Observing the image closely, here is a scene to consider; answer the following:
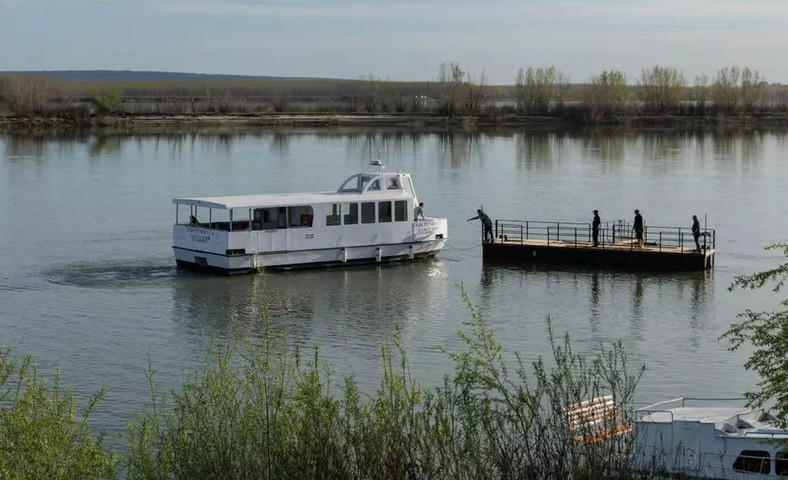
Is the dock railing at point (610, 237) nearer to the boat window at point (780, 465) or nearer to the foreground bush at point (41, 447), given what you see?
the boat window at point (780, 465)

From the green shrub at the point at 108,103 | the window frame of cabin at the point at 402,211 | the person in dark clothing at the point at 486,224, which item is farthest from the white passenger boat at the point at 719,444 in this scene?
the green shrub at the point at 108,103

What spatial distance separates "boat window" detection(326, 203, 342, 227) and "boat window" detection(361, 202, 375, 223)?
2.69 feet

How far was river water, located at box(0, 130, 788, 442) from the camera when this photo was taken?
30656 mm

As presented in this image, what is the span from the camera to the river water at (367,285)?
30.7m

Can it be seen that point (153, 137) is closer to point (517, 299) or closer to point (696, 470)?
point (517, 299)

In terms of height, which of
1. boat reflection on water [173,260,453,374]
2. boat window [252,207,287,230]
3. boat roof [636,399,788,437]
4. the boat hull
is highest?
boat window [252,207,287,230]

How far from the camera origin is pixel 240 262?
134 ft

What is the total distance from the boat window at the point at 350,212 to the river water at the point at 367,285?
67.0 inches

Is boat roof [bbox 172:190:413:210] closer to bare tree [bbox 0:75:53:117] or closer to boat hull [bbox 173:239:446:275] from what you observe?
boat hull [bbox 173:239:446:275]

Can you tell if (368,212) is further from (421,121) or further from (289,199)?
(421,121)

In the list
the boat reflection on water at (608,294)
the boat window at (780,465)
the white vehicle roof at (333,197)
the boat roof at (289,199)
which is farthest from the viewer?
the white vehicle roof at (333,197)

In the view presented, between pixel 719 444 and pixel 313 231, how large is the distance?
23.3 metres

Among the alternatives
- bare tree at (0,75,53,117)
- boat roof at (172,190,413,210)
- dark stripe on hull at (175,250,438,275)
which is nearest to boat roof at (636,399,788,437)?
dark stripe on hull at (175,250,438,275)

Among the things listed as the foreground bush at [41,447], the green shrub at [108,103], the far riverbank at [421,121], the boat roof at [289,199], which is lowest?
the foreground bush at [41,447]
